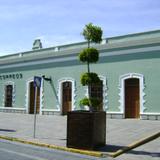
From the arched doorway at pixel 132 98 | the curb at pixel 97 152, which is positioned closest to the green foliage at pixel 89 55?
the curb at pixel 97 152

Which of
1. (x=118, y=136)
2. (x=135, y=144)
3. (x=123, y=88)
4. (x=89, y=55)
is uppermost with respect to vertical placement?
(x=89, y=55)

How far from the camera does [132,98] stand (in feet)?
67.9

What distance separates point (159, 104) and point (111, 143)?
743 centimetres

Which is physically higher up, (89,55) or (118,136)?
(89,55)

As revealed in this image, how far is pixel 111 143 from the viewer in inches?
491

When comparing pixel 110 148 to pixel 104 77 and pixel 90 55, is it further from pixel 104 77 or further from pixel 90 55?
pixel 104 77

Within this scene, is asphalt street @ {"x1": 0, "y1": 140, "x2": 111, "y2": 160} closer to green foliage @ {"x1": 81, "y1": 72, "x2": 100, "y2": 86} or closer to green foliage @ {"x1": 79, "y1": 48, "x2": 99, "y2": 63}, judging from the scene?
green foliage @ {"x1": 81, "y1": 72, "x2": 100, "y2": 86}

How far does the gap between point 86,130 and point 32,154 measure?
1935 millimetres

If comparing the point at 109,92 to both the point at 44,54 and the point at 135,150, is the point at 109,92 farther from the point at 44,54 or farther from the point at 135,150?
the point at 135,150

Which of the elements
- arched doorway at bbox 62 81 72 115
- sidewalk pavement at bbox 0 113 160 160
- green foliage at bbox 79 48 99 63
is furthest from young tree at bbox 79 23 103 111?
arched doorway at bbox 62 81 72 115

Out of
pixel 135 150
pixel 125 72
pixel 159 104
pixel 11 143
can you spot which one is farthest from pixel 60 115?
pixel 135 150

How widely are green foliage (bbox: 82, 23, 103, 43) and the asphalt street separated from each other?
13.0 ft

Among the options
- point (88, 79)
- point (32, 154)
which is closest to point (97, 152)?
point (32, 154)

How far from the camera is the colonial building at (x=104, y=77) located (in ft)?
64.5
